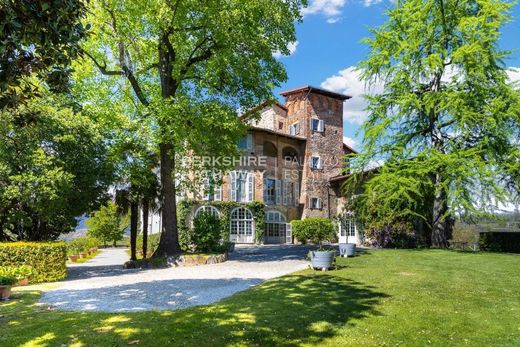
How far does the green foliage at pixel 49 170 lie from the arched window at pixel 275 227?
64.2 feet

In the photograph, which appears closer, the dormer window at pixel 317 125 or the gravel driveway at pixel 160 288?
the gravel driveway at pixel 160 288

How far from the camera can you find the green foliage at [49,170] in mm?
13375

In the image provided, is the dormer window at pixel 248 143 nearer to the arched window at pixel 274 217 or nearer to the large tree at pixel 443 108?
the arched window at pixel 274 217

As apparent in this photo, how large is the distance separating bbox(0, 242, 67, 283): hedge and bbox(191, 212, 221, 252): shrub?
709 centimetres

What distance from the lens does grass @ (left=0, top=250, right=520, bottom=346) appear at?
588cm

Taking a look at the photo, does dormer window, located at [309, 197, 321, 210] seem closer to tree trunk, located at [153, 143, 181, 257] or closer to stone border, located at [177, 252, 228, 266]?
tree trunk, located at [153, 143, 181, 257]

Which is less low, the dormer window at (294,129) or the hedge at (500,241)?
the dormer window at (294,129)

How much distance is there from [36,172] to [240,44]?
410 inches

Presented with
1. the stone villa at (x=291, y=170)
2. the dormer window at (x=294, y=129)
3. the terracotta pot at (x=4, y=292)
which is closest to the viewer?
the terracotta pot at (x=4, y=292)

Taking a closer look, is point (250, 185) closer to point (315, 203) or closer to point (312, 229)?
point (312, 229)

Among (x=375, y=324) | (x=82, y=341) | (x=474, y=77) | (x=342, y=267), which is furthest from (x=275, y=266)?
(x=474, y=77)

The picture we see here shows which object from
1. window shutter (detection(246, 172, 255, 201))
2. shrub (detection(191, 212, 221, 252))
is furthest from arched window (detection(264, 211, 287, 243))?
shrub (detection(191, 212, 221, 252))

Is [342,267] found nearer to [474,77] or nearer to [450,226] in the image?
[474,77]

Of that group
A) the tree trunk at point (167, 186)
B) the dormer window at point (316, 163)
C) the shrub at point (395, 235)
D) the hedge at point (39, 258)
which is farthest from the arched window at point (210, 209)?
the hedge at point (39, 258)
